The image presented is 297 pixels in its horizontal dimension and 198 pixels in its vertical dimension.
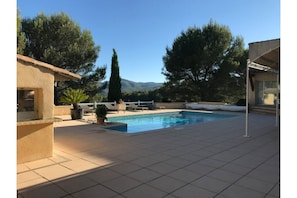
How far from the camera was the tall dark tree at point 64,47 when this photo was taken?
19.0m

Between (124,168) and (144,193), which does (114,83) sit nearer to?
(124,168)

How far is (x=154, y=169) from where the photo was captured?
437cm

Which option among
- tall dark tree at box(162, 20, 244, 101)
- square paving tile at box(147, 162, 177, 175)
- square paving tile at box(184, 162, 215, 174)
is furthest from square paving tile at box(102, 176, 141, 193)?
tall dark tree at box(162, 20, 244, 101)

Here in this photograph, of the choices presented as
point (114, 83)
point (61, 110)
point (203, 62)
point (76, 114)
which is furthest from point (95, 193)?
point (203, 62)

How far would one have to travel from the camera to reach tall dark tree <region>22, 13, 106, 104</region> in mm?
19000

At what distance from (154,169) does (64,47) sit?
18.5m

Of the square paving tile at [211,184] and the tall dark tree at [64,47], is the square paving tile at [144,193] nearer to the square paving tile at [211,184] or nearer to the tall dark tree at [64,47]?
the square paving tile at [211,184]

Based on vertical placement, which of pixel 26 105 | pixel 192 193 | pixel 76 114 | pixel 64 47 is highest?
pixel 64 47

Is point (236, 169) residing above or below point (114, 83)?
below

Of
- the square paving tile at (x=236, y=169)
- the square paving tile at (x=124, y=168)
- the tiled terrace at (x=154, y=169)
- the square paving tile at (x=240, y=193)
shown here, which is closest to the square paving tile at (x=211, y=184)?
the tiled terrace at (x=154, y=169)

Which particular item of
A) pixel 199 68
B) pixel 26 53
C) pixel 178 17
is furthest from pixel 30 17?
pixel 199 68

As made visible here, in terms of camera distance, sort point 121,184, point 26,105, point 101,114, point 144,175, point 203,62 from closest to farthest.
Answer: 1. point 121,184
2. point 144,175
3. point 26,105
4. point 101,114
5. point 203,62

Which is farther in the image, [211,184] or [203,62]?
[203,62]
